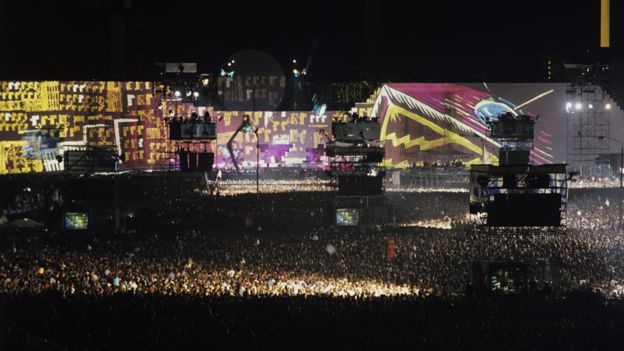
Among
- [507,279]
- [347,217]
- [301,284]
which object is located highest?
[347,217]

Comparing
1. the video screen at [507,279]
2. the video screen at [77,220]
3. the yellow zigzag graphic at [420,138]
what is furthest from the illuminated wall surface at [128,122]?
the video screen at [507,279]

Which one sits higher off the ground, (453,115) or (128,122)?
(453,115)

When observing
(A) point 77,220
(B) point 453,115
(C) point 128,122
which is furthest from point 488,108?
(A) point 77,220

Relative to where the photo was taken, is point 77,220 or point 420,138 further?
point 420,138

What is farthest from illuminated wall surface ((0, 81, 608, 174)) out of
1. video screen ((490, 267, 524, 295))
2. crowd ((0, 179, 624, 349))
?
video screen ((490, 267, 524, 295))

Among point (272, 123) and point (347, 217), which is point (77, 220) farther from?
point (272, 123)

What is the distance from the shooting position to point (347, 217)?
52.0 meters

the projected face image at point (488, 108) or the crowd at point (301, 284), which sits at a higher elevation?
the projected face image at point (488, 108)

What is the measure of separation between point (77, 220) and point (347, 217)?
13584 mm

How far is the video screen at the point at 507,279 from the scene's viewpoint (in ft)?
105

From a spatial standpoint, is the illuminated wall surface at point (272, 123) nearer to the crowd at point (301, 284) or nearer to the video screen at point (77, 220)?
the video screen at point (77, 220)

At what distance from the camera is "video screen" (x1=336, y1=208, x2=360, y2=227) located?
51781 millimetres

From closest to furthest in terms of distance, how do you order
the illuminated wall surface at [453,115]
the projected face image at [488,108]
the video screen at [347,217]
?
the video screen at [347,217], the illuminated wall surface at [453,115], the projected face image at [488,108]

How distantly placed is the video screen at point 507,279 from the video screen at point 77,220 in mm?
22903
